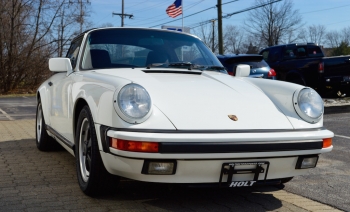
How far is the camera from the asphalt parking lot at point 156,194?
3.61 meters

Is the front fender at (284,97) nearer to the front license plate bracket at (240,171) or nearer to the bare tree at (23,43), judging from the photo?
the front license plate bracket at (240,171)

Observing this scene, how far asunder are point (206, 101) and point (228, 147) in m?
0.53

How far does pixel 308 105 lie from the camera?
378 cm

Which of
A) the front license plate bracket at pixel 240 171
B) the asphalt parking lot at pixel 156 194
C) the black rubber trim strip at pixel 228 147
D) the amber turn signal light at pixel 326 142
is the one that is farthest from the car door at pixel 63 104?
the amber turn signal light at pixel 326 142

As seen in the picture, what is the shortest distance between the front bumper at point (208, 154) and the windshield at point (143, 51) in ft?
4.41

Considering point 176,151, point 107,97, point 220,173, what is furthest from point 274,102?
point 107,97

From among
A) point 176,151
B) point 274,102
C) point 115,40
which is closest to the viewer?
point 176,151

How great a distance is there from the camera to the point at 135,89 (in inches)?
132

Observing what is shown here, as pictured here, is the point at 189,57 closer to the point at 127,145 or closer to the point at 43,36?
the point at 127,145

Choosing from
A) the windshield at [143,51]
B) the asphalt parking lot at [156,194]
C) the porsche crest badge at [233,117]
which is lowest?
the asphalt parking lot at [156,194]

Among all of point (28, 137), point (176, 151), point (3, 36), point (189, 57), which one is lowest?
point (28, 137)

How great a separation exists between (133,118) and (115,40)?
1710mm

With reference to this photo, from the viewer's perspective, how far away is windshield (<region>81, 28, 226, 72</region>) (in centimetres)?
452

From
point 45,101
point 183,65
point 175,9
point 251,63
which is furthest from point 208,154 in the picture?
point 175,9
